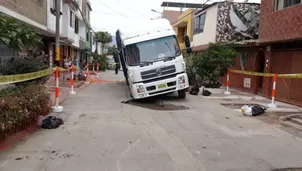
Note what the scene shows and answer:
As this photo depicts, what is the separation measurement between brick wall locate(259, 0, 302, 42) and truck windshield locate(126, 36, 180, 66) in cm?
459

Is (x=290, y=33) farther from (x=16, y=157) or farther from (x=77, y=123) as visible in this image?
(x=16, y=157)

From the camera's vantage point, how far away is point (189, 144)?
254 inches

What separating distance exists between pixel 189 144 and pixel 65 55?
2700 centimetres

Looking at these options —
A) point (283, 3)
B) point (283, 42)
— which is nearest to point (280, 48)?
point (283, 42)

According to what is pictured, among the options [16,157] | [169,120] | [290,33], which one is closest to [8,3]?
[169,120]

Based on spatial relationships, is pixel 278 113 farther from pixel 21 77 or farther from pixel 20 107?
pixel 20 107

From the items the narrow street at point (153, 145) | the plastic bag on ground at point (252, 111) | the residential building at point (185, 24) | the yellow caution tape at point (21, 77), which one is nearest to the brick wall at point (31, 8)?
the yellow caution tape at point (21, 77)

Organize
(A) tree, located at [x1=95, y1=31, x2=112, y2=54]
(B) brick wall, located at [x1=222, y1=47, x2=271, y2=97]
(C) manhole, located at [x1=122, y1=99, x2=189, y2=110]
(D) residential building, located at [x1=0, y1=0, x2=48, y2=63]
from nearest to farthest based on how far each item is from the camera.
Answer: (C) manhole, located at [x1=122, y1=99, x2=189, y2=110] → (D) residential building, located at [x1=0, y1=0, x2=48, y2=63] → (B) brick wall, located at [x1=222, y1=47, x2=271, y2=97] → (A) tree, located at [x1=95, y1=31, x2=112, y2=54]

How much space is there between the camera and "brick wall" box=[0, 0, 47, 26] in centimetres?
1335

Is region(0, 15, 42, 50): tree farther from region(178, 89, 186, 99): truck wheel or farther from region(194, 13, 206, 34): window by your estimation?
region(194, 13, 206, 34): window

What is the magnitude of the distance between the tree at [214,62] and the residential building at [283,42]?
2.46 m

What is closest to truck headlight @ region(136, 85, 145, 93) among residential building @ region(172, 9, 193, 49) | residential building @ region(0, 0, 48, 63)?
residential building @ region(0, 0, 48, 63)

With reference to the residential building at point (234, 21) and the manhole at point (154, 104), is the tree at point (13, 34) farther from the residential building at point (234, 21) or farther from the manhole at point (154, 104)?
the residential building at point (234, 21)

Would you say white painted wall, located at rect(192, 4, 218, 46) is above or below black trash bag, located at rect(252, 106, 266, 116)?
above
